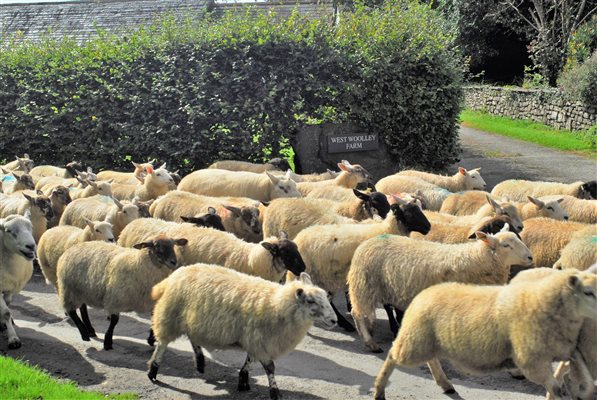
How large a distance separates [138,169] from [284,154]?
4.35 m

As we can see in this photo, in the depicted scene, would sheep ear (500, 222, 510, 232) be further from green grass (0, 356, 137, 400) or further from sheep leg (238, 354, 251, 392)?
green grass (0, 356, 137, 400)

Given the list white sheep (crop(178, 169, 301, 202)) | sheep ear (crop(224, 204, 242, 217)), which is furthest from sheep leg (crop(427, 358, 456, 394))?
white sheep (crop(178, 169, 301, 202))

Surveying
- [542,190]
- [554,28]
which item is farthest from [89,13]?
[542,190]

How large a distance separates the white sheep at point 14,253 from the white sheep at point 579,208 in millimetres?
7715

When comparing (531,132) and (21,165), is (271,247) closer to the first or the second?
(21,165)

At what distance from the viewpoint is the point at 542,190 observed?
1316 cm

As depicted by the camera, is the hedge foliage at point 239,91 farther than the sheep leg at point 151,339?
Yes

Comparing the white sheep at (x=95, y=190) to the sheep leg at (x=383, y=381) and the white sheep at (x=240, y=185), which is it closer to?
the white sheep at (x=240, y=185)

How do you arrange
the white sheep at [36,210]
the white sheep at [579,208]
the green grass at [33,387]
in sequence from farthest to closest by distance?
1. the white sheep at [36,210]
2. the white sheep at [579,208]
3. the green grass at [33,387]

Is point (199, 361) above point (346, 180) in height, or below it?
below

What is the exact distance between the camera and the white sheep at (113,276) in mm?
8773

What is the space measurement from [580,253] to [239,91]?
1032 centimetres

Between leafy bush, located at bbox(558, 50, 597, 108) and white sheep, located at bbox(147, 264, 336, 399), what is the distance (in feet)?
67.2

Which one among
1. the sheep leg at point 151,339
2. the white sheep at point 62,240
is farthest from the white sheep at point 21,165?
the sheep leg at point 151,339
